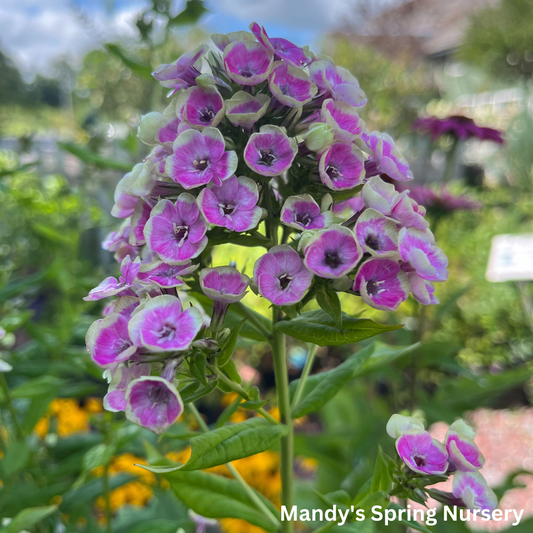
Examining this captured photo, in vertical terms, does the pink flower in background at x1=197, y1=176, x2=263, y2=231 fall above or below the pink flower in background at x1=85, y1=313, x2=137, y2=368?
above

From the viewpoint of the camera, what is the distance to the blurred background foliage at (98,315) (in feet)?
3.56

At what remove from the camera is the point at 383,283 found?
49 cm

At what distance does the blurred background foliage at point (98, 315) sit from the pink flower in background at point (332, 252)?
0.24 meters

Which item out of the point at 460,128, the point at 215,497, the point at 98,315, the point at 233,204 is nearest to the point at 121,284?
the point at 233,204

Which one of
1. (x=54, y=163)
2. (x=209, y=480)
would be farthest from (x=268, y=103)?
(x=54, y=163)

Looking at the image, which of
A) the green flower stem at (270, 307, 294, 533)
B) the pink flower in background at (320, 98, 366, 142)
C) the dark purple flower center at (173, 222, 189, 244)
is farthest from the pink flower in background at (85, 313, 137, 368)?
the pink flower in background at (320, 98, 366, 142)

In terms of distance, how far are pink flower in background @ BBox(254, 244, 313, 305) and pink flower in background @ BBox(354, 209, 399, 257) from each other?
0.07m

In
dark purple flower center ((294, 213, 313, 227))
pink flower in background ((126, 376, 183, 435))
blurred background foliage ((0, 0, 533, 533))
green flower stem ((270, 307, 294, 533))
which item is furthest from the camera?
blurred background foliage ((0, 0, 533, 533))

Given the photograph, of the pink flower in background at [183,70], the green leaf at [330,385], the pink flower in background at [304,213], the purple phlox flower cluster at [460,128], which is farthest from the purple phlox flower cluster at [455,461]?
the purple phlox flower cluster at [460,128]

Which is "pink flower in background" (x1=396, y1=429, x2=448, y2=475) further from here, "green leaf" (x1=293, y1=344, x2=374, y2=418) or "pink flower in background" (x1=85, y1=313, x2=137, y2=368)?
"pink flower in background" (x1=85, y1=313, x2=137, y2=368)

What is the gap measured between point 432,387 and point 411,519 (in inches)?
108

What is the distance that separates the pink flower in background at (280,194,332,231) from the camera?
51 cm

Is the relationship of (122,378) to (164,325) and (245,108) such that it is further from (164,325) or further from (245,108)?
(245,108)

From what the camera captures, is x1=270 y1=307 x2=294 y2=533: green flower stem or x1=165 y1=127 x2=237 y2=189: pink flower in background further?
x1=270 y1=307 x2=294 y2=533: green flower stem
